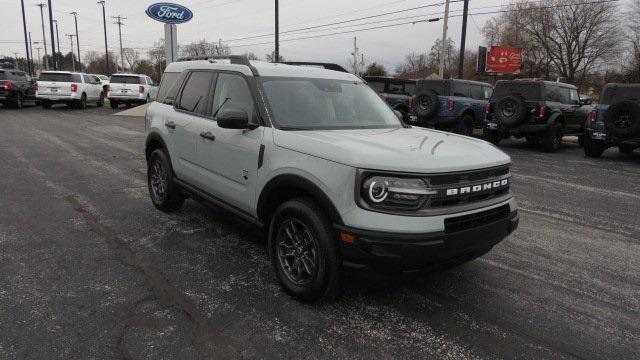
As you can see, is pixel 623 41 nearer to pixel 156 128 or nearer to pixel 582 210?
pixel 582 210

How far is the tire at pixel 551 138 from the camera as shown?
12.8m

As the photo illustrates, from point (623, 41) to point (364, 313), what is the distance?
203ft

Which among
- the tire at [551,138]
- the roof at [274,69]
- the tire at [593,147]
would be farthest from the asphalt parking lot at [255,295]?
the tire at [551,138]

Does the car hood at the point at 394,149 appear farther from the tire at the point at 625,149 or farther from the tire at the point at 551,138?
the tire at the point at 625,149

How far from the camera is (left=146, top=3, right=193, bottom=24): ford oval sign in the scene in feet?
53.3

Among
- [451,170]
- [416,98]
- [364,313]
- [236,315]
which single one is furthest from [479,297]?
[416,98]

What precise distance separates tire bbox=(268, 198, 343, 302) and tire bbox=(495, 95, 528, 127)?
34.9ft

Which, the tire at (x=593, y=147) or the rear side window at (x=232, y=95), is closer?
the rear side window at (x=232, y=95)

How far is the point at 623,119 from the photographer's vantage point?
11.0 m

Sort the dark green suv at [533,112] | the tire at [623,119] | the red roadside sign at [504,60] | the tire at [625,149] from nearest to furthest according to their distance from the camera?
the tire at [623,119], the tire at [625,149], the dark green suv at [533,112], the red roadside sign at [504,60]

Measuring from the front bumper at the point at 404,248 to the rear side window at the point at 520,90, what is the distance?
36.8 feet

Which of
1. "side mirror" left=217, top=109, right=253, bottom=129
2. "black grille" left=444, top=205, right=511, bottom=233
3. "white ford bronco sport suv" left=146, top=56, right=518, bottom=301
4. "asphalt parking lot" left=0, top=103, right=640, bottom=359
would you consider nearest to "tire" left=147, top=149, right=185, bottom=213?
"asphalt parking lot" left=0, top=103, right=640, bottom=359

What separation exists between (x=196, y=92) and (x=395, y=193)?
2935 mm

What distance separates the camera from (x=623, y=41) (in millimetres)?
52531
